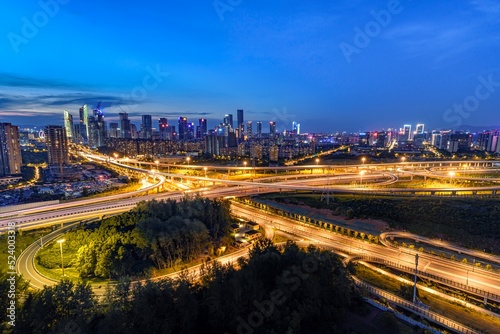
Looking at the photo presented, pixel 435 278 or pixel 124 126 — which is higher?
pixel 124 126

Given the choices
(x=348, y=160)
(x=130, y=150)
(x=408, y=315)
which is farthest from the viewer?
(x=130, y=150)

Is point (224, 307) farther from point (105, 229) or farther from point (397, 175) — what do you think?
point (397, 175)

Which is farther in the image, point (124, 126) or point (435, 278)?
point (124, 126)

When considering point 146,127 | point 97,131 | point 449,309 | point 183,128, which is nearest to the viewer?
point 449,309

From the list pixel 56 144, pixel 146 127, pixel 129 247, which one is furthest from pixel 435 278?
pixel 146 127

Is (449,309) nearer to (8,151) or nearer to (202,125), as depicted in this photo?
(8,151)

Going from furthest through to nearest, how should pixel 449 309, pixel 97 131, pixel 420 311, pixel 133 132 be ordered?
pixel 133 132 < pixel 97 131 < pixel 449 309 < pixel 420 311

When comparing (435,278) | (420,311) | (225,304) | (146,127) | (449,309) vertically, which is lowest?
(449,309)

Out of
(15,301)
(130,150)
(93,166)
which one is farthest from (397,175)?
(130,150)
